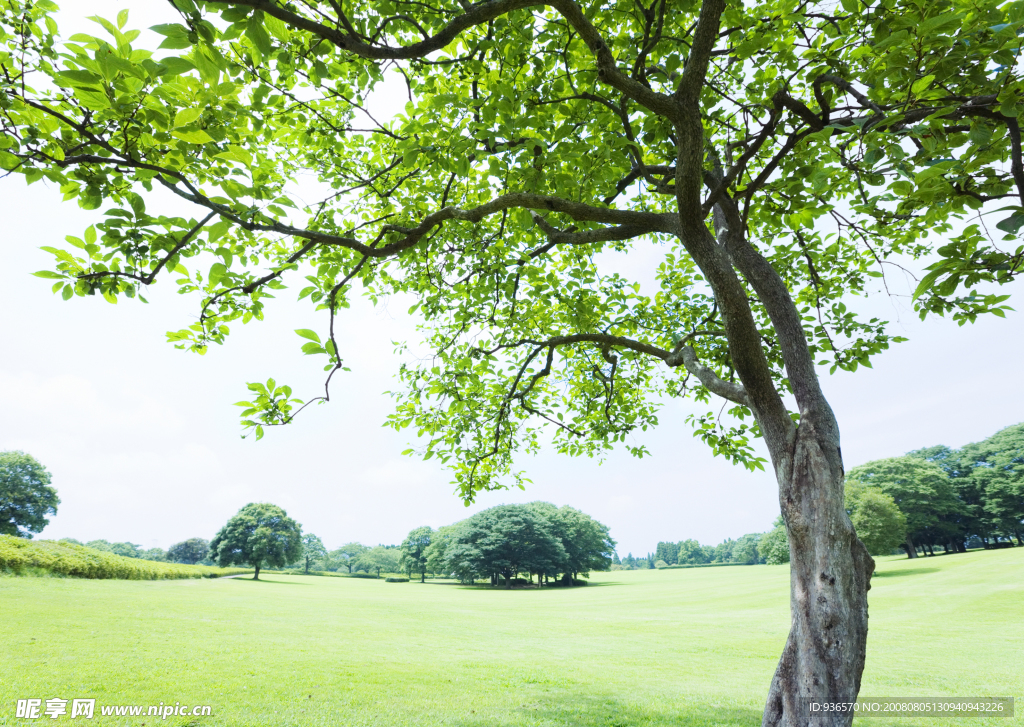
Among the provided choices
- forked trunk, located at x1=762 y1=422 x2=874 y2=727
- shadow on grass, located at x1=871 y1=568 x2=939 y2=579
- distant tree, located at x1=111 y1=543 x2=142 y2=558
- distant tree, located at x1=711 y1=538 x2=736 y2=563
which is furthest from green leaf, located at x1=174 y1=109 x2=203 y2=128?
distant tree, located at x1=711 y1=538 x2=736 y2=563

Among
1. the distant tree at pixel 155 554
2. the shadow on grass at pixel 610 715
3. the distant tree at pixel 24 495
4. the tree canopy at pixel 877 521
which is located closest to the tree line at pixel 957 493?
the tree canopy at pixel 877 521

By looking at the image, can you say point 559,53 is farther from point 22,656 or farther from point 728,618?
point 728,618

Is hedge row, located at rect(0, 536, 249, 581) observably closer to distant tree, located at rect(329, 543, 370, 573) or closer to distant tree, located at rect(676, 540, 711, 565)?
distant tree, located at rect(329, 543, 370, 573)

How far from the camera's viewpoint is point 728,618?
23.6 metres

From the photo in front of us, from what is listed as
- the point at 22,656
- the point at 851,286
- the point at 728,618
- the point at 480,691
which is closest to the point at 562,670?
the point at 480,691

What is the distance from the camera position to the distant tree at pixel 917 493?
54.3 metres

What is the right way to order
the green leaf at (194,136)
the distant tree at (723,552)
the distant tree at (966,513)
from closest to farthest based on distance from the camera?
1. the green leaf at (194,136)
2. the distant tree at (966,513)
3. the distant tree at (723,552)

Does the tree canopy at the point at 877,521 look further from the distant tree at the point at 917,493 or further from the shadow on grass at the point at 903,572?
the distant tree at the point at 917,493

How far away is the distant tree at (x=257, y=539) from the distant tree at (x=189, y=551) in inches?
1498

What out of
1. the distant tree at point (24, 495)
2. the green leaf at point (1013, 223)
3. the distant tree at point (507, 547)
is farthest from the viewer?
the distant tree at point (507, 547)

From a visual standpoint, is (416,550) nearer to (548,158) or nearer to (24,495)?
(24,495)

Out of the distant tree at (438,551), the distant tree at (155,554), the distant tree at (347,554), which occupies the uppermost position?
the distant tree at (438,551)

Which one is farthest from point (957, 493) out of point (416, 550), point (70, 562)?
point (70, 562)

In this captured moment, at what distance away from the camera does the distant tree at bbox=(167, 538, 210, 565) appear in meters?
94.0
